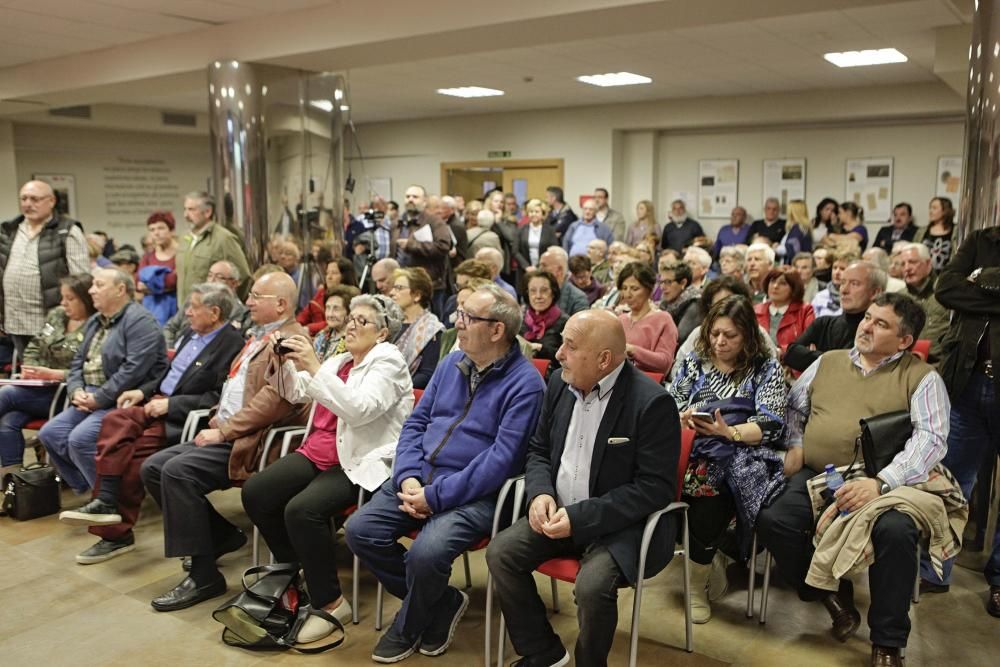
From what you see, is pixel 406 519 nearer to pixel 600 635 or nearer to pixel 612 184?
pixel 600 635

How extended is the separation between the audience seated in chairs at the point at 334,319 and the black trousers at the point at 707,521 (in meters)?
1.80

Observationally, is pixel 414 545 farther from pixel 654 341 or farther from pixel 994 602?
pixel 994 602

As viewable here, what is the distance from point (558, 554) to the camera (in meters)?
2.61

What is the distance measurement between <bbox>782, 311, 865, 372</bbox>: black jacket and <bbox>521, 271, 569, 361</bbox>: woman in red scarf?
53.8 inches

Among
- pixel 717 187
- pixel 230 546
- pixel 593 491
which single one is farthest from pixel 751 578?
pixel 717 187

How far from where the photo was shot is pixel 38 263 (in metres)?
5.09

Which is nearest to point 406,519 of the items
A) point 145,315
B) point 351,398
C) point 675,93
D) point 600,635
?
point 351,398

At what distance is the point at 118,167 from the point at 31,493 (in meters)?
10.2

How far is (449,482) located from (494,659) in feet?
2.01

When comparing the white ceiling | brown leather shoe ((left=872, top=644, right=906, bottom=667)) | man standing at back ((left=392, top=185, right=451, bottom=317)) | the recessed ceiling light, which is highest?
the recessed ceiling light

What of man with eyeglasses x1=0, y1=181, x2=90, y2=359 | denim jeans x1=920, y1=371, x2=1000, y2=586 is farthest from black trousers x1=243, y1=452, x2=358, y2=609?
man with eyeglasses x1=0, y1=181, x2=90, y2=359

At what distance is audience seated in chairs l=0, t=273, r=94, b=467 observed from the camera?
434 centimetres

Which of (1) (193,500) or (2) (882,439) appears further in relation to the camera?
(1) (193,500)

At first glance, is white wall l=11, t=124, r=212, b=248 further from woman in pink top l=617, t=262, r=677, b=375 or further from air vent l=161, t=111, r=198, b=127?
woman in pink top l=617, t=262, r=677, b=375
